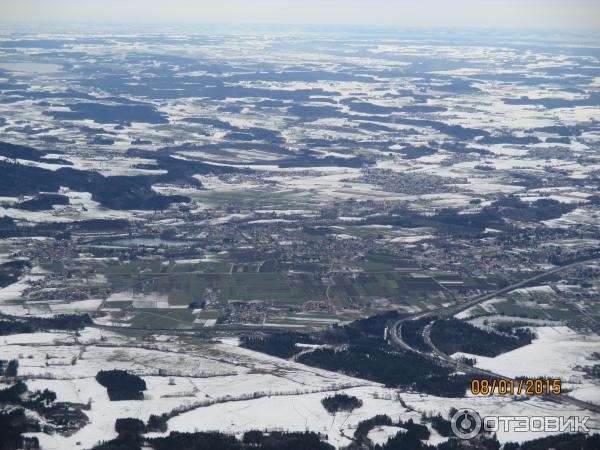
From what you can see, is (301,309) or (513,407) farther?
(301,309)

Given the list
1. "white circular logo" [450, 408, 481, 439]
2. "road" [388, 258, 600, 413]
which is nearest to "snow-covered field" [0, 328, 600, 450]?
"white circular logo" [450, 408, 481, 439]

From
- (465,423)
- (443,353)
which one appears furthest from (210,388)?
(443,353)

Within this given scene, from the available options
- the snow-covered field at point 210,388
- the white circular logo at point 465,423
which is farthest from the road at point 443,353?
the white circular logo at point 465,423

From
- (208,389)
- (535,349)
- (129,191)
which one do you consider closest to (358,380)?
(208,389)

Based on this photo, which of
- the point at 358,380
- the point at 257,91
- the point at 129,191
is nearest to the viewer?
the point at 358,380

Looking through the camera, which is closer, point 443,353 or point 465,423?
point 465,423

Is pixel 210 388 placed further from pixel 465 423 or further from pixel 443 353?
pixel 443 353

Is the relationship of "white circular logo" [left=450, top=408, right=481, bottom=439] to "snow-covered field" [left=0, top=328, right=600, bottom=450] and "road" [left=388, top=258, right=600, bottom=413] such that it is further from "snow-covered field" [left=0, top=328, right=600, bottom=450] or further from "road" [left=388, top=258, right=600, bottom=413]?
"road" [left=388, top=258, right=600, bottom=413]

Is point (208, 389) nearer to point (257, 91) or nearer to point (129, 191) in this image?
point (129, 191)
